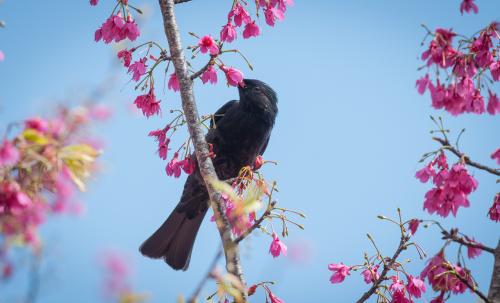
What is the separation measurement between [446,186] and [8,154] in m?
1.92

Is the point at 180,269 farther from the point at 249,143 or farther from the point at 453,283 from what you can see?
the point at 453,283

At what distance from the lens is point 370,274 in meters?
3.25

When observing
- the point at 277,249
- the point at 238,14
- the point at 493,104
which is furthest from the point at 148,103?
the point at 493,104

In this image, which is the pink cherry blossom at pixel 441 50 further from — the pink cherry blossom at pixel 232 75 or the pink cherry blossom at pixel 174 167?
the pink cherry blossom at pixel 174 167

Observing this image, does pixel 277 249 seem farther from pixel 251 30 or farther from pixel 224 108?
pixel 224 108

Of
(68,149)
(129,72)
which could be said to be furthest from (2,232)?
(129,72)

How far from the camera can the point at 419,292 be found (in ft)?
10.4

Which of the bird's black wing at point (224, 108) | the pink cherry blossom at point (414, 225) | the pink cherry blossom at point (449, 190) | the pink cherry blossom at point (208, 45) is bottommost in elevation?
the pink cherry blossom at point (414, 225)

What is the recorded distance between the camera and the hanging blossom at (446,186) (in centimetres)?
279

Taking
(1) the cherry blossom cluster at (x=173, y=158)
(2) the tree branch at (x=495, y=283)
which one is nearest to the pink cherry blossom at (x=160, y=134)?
(1) the cherry blossom cluster at (x=173, y=158)

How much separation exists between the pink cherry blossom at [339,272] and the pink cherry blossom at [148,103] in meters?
1.43

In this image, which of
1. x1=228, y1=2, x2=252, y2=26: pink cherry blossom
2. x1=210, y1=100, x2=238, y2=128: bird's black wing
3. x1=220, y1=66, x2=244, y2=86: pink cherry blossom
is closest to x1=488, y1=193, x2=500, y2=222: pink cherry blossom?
x1=220, y1=66, x2=244, y2=86: pink cherry blossom

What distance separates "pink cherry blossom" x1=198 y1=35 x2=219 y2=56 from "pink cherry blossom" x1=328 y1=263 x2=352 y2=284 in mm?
1392

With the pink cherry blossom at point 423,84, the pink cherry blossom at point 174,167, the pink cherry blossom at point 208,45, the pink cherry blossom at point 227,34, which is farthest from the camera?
the pink cherry blossom at point 174,167
